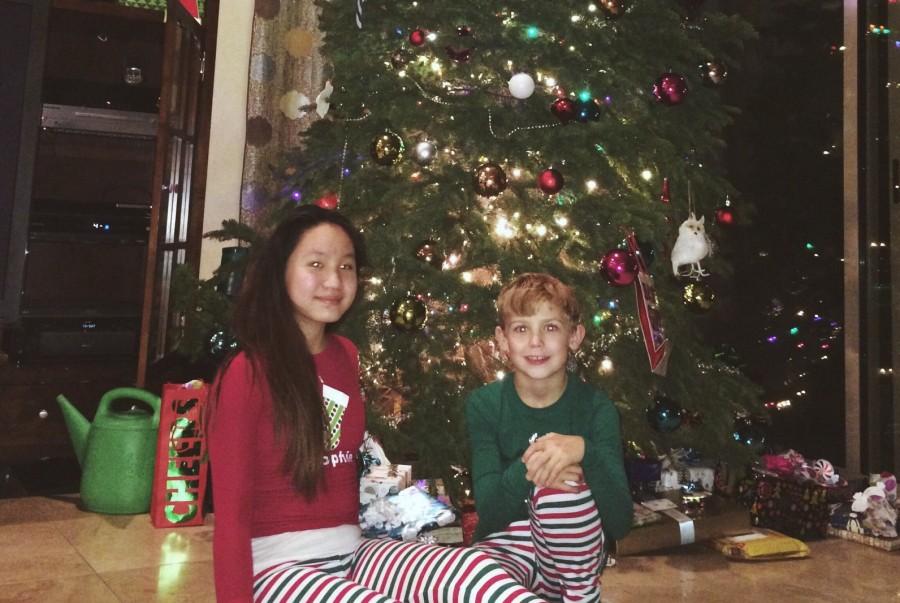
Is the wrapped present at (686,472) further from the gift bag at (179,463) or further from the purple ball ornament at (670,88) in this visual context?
the gift bag at (179,463)

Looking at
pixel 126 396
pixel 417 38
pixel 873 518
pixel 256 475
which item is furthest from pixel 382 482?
pixel 873 518

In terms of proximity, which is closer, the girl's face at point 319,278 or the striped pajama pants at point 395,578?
the striped pajama pants at point 395,578

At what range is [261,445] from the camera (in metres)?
1.39

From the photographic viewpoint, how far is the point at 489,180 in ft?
7.63

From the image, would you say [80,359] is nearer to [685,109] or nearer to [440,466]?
[440,466]

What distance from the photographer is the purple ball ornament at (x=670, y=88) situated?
7.96ft

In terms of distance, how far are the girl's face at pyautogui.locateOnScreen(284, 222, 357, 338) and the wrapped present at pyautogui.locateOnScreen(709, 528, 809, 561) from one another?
1.60m

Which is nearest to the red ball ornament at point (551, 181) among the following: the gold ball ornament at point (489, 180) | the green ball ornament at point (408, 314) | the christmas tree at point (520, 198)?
the christmas tree at point (520, 198)

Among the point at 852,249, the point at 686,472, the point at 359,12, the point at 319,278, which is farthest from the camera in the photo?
the point at 852,249

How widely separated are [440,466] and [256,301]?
1164 millimetres

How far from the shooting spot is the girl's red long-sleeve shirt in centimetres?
127

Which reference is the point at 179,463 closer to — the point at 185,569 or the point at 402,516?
the point at 185,569

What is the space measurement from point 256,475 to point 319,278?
360mm

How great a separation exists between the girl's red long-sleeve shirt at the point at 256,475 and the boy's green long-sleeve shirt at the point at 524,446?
241 mm
